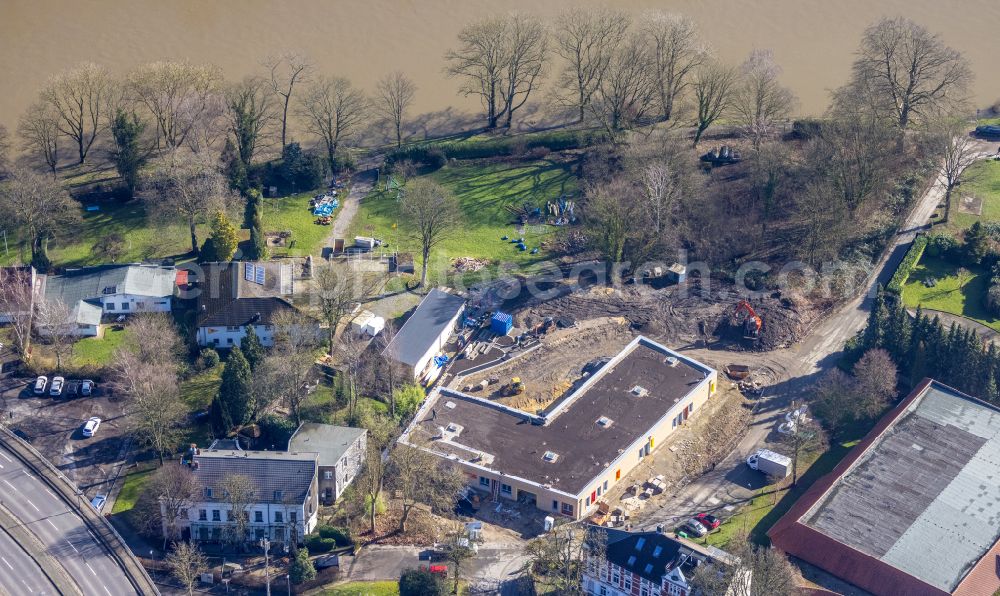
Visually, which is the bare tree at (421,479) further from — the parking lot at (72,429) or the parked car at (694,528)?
the parking lot at (72,429)

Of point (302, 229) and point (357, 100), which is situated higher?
point (357, 100)

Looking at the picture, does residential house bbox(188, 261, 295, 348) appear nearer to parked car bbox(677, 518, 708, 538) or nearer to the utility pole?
the utility pole

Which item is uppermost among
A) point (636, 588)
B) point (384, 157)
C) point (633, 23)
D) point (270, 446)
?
point (633, 23)

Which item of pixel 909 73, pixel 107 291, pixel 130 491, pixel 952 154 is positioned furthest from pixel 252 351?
pixel 909 73

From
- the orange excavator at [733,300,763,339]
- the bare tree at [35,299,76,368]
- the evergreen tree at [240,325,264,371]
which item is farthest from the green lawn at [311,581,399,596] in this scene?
the orange excavator at [733,300,763,339]

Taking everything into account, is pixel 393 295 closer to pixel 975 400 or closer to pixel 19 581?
pixel 19 581

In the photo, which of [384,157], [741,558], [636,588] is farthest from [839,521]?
[384,157]
